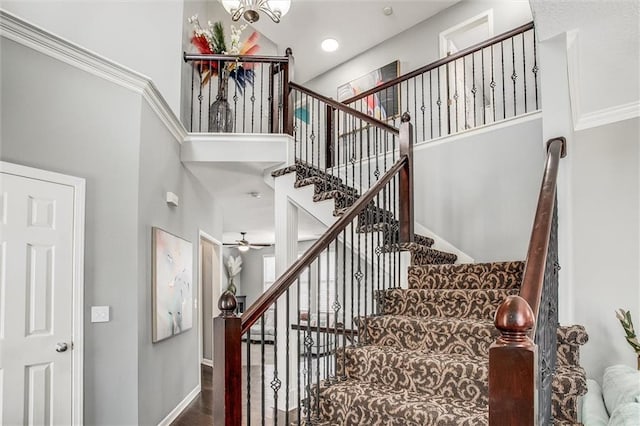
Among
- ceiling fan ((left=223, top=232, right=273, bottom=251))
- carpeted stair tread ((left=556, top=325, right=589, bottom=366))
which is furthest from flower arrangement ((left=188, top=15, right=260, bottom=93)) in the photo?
ceiling fan ((left=223, top=232, right=273, bottom=251))

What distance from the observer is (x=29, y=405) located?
2764mm

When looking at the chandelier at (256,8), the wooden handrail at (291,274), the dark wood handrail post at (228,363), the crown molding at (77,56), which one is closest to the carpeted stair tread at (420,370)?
the wooden handrail at (291,274)

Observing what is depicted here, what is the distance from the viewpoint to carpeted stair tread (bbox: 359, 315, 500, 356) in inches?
99.3

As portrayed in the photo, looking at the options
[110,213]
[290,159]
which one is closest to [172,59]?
[290,159]

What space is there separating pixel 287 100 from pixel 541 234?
11.7 ft

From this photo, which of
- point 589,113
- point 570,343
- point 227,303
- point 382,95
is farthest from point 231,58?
point 570,343

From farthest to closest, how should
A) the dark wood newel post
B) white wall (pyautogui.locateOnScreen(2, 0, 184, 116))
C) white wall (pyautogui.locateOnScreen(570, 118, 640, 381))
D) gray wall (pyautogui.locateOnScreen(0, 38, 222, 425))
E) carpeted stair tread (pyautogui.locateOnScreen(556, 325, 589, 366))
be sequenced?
white wall (pyautogui.locateOnScreen(2, 0, 184, 116)), white wall (pyautogui.locateOnScreen(570, 118, 640, 381)), gray wall (pyautogui.locateOnScreen(0, 38, 222, 425)), carpeted stair tread (pyautogui.locateOnScreen(556, 325, 589, 366)), the dark wood newel post

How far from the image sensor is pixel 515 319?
1275mm

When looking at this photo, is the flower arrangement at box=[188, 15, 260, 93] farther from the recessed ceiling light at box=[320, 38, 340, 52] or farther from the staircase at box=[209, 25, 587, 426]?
the staircase at box=[209, 25, 587, 426]

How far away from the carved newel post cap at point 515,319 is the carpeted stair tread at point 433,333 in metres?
1.28

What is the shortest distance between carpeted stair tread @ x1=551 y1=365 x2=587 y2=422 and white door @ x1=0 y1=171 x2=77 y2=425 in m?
2.87

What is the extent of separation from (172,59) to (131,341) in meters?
2.94

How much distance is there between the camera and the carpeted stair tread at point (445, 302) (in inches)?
109

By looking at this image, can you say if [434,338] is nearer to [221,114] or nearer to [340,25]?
[221,114]
